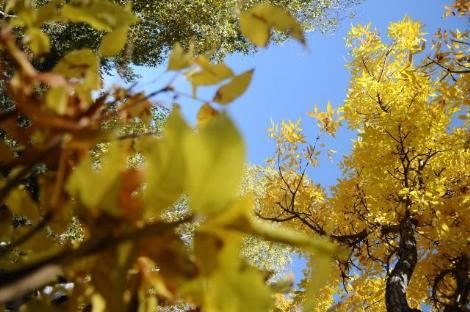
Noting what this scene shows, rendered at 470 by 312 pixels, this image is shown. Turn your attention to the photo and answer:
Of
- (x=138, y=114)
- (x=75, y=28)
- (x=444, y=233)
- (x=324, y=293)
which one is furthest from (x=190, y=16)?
(x=138, y=114)

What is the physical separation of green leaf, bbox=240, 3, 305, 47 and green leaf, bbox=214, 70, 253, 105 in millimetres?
31

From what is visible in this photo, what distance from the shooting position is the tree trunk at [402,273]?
3332mm

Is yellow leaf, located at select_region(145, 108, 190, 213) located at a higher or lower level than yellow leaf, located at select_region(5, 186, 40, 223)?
lower

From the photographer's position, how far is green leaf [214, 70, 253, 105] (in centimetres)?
34

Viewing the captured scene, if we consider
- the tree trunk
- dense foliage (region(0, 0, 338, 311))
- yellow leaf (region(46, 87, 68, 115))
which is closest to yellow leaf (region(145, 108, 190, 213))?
dense foliage (region(0, 0, 338, 311))

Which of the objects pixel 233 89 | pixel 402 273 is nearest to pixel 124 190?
pixel 233 89

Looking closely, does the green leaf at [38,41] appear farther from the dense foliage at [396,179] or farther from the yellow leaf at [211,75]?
the dense foliage at [396,179]

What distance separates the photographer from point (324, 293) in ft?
17.0

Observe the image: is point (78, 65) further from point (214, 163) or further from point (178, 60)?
point (214, 163)

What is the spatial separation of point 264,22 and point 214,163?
20 cm

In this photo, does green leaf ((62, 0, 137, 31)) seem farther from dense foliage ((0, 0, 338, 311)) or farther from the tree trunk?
the tree trunk

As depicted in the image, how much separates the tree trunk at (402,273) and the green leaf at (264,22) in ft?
10.9

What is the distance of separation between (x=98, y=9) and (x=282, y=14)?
0.16 metres

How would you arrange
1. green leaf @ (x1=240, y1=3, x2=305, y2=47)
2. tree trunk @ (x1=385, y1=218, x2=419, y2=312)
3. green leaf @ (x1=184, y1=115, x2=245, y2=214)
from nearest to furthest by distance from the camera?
green leaf @ (x1=184, y1=115, x2=245, y2=214)
green leaf @ (x1=240, y1=3, x2=305, y2=47)
tree trunk @ (x1=385, y1=218, x2=419, y2=312)
